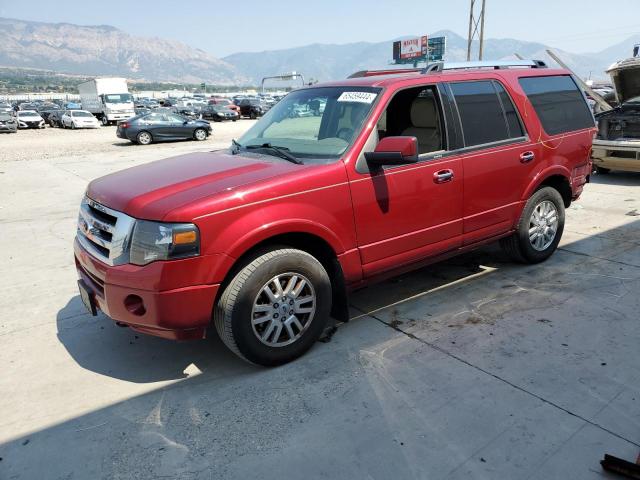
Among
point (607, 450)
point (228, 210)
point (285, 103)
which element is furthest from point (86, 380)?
point (607, 450)

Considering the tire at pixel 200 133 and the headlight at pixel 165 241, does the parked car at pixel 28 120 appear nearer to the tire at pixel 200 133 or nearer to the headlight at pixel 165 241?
the tire at pixel 200 133

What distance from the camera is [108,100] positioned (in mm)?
35094

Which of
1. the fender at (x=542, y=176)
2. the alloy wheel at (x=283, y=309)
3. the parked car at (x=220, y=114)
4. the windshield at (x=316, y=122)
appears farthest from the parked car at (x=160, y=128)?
the alloy wheel at (x=283, y=309)

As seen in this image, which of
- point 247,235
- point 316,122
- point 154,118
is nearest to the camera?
point 247,235

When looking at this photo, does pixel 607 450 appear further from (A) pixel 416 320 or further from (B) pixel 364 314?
(B) pixel 364 314

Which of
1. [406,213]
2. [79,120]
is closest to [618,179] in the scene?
[406,213]

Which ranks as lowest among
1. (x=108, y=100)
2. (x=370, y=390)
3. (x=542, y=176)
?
(x=370, y=390)

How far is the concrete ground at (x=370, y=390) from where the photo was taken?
2529mm

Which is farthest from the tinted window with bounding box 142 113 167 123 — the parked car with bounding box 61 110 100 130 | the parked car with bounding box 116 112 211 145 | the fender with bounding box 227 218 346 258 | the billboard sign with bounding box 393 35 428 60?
the billboard sign with bounding box 393 35 428 60

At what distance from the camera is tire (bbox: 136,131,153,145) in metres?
20.7

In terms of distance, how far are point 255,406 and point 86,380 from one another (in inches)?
49.0

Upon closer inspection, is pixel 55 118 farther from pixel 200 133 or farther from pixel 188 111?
pixel 200 133

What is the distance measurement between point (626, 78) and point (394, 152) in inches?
316

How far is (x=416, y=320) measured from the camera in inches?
157
